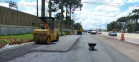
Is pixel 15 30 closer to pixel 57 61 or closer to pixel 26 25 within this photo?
pixel 26 25

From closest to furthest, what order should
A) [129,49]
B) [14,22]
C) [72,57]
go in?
[72,57] < [129,49] < [14,22]

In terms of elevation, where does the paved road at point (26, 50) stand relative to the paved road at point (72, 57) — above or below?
above

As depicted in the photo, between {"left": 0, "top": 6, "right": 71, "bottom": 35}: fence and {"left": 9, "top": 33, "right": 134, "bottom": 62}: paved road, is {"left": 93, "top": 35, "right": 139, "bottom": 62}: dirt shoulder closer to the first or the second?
{"left": 9, "top": 33, "right": 134, "bottom": 62}: paved road

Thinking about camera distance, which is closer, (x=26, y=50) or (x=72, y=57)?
(x=72, y=57)

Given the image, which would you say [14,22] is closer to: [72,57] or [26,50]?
[26,50]

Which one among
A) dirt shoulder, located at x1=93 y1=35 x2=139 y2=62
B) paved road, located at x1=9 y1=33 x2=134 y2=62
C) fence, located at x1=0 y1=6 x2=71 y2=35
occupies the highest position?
fence, located at x1=0 y1=6 x2=71 y2=35

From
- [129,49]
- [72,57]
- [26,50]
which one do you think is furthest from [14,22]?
[129,49]

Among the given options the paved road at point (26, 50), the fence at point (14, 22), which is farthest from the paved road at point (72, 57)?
the fence at point (14, 22)

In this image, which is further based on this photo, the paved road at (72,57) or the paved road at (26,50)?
the paved road at (26,50)

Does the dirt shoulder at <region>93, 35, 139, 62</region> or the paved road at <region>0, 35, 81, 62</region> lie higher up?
the paved road at <region>0, 35, 81, 62</region>

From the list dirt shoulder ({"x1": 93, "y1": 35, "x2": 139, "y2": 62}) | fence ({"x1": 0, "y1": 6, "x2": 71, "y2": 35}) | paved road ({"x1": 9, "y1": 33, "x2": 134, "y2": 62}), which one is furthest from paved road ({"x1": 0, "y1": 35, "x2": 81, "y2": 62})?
fence ({"x1": 0, "y1": 6, "x2": 71, "y2": 35})

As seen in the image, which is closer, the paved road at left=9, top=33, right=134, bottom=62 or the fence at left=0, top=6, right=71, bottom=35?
the paved road at left=9, top=33, right=134, bottom=62

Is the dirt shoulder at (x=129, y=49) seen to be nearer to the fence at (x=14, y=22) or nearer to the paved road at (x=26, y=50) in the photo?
the paved road at (x=26, y=50)

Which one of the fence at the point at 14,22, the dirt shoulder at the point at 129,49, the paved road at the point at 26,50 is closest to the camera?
the paved road at the point at 26,50
